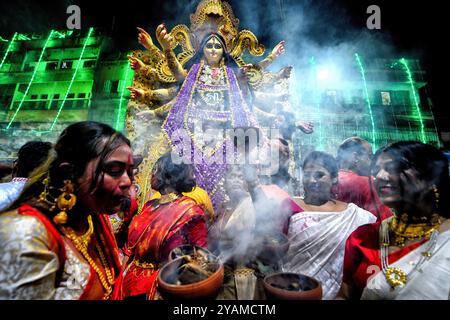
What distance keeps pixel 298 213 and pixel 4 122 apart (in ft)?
108

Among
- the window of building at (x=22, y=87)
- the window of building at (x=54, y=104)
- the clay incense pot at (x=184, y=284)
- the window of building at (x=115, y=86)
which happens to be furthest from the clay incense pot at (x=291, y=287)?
the window of building at (x=22, y=87)

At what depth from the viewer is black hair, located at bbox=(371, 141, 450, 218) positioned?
173 cm

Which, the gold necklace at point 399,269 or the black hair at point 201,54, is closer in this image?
the gold necklace at point 399,269

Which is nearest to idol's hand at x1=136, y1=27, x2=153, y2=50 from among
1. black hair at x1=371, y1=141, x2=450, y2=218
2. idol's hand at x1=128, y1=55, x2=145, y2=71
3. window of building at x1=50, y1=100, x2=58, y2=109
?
idol's hand at x1=128, y1=55, x2=145, y2=71

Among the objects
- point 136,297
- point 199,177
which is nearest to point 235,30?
point 199,177

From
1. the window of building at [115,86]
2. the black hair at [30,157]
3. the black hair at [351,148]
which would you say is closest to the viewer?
the black hair at [30,157]

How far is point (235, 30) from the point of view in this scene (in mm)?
6633

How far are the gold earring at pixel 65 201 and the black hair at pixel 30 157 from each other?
1.93 m

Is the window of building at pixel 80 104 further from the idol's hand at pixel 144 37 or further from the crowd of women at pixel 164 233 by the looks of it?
the crowd of women at pixel 164 233

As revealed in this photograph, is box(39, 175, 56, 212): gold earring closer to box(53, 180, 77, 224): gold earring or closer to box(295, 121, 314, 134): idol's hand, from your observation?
box(53, 180, 77, 224): gold earring

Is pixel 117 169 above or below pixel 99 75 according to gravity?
below

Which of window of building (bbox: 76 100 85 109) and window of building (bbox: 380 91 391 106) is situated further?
window of building (bbox: 76 100 85 109)

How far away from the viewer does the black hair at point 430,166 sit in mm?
1728
